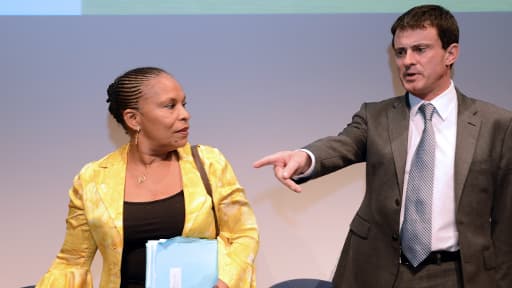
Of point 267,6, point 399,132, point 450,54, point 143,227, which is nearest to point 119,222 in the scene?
point 143,227

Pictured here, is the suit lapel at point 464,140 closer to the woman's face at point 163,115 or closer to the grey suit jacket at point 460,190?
the grey suit jacket at point 460,190

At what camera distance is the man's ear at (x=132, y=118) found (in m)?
2.33

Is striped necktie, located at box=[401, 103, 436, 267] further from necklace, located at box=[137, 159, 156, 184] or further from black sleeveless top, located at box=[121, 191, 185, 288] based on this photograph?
necklace, located at box=[137, 159, 156, 184]

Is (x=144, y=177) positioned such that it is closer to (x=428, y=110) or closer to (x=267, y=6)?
(x=428, y=110)

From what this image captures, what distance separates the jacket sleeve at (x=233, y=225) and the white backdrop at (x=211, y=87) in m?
0.82

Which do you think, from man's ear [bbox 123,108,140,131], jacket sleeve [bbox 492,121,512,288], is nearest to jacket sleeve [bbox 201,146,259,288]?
man's ear [bbox 123,108,140,131]

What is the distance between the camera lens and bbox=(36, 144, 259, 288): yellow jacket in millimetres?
2227

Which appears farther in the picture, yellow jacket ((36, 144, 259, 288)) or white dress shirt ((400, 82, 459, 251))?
yellow jacket ((36, 144, 259, 288))

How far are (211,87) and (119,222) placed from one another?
1.06 meters

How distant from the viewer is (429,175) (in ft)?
6.86

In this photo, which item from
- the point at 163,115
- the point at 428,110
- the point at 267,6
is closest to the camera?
the point at 428,110

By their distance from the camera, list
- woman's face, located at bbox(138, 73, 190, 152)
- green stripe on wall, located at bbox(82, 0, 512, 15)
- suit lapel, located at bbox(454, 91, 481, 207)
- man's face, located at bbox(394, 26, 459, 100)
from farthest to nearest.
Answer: green stripe on wall, located at bbox(82, 0, 512, 15), woman's face, located at bbox(138, 73, 190, 152), man's face, located at bbox(394, 26, 459, 100), suit lapel, located at bbox(454, 91, 481, 207)

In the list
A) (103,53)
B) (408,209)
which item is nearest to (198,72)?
(103,53)

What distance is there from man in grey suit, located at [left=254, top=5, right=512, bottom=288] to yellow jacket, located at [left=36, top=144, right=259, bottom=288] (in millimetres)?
328
